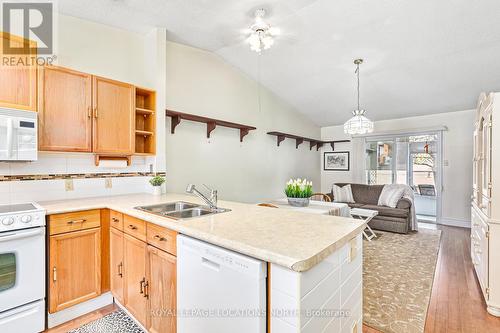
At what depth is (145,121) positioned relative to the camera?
10.4ft

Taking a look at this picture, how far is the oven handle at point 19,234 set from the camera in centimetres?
173

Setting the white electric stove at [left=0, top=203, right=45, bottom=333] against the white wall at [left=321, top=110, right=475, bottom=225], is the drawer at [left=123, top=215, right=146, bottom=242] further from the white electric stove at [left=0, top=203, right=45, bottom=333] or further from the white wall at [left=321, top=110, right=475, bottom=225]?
the white wall at [left=321, top=110, right=475, bottom=225]

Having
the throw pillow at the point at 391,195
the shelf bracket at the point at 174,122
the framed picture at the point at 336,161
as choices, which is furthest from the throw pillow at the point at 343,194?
the shelf bracket at the point at 174,122

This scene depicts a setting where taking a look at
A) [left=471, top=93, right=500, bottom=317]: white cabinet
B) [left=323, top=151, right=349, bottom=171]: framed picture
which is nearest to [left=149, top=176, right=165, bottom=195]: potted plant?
[left=471, top=93, right=500, bottom=317]: white cabinet

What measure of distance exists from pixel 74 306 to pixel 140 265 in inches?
33.9

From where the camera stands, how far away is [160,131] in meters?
3.10

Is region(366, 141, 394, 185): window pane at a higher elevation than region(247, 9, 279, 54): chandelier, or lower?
lower

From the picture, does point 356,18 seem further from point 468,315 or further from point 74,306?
point 74,306

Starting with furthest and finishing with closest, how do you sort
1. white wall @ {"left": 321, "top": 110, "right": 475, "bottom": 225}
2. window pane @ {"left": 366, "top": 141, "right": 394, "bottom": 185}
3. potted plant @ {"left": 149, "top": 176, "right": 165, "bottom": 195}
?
window pane @ {"left": 366, "top": 141, "right": 394, "bottom": 185} < white wall @ {"left": 321, "top": 110, "right": 475, "bottom": 225} < potted plant @ {"left": 149, "top": 176, "right": 165, "bottom": 195}

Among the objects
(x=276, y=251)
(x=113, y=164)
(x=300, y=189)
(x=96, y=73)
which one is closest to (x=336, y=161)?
(x=300, y=189)

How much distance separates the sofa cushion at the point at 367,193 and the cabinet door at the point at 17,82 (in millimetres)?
5631

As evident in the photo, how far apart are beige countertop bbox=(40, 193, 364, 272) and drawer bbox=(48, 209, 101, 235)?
0.09m

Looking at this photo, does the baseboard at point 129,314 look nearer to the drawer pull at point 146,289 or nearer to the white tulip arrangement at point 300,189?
the drawer pull at point 146,289

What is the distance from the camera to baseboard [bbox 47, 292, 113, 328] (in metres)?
2.05
